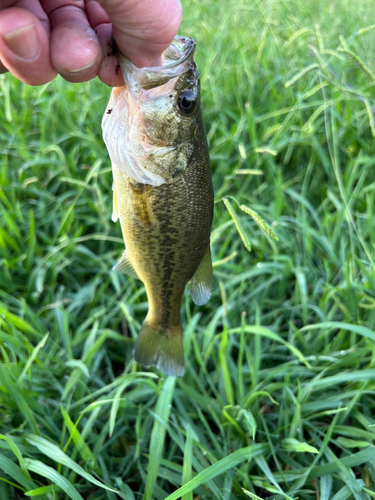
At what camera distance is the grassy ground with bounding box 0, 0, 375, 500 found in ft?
5.10

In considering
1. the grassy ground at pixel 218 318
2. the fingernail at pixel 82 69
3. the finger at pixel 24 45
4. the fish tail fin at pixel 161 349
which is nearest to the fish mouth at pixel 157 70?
the fingernail at pixel 82 69

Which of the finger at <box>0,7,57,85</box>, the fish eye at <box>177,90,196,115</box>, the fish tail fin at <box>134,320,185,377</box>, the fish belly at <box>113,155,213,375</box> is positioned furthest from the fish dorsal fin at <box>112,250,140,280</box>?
the finger at <box>0,7,57,85</box>

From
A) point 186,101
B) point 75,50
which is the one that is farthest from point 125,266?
A: point 75,50

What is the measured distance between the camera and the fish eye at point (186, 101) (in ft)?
4.55

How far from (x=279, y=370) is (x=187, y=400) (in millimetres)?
503

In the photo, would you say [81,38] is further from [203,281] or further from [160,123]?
[203,281]

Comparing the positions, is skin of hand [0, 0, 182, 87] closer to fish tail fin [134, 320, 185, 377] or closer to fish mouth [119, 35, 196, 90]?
fish mouth [119, 35, 196, 90]

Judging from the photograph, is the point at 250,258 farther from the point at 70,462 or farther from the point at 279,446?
the point at 70,462

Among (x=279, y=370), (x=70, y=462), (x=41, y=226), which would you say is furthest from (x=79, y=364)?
(x=41, y=226)

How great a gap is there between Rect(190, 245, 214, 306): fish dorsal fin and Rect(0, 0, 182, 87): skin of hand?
80cm

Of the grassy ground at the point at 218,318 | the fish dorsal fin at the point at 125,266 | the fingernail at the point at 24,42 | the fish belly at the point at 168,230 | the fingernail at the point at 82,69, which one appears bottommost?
the grassy ground at the point at 218,318

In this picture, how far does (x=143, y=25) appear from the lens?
1.14 metres

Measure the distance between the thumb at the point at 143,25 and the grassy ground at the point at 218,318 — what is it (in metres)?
0.75

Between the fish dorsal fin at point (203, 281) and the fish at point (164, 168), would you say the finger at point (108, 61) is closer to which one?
the fish at point (164, 168)
